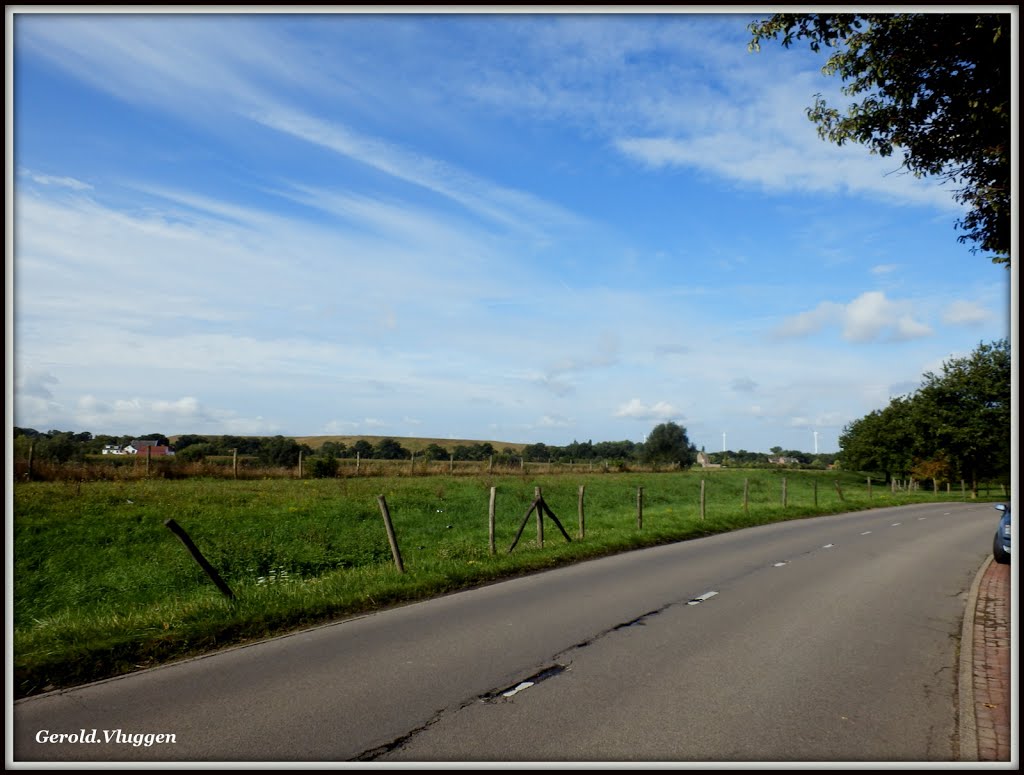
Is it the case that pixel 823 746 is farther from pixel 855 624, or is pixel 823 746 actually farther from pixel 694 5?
pixel 694 5

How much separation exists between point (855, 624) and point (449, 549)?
8.46 metres

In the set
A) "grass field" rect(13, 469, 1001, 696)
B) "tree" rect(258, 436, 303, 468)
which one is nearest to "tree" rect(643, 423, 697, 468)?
"tree" rect(258, 436, 303, 468)

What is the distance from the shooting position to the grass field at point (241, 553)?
8117 millimetres

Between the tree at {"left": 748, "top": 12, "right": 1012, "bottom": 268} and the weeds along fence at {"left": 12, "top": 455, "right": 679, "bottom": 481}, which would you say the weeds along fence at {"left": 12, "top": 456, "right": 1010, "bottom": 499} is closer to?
the weeds along fence at {"left": 12, "top": 455, "right": 679, "bottom": 481}

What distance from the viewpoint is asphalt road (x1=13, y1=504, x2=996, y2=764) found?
16.9 ft

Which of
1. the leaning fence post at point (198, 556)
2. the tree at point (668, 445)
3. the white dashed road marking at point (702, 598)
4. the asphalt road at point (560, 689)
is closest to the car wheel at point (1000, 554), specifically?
the asphalt road at point (560, 689)

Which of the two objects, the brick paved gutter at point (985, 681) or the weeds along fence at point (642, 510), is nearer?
the brick paved gutter at point (985, 681)

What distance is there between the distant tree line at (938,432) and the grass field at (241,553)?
16.5 meters

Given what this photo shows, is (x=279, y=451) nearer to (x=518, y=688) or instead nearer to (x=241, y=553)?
(x=241, y=553)

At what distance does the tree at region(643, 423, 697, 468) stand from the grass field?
61.7 metres

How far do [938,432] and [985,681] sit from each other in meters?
50.9

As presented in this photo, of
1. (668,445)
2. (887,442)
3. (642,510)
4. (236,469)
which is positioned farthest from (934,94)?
(668,445)

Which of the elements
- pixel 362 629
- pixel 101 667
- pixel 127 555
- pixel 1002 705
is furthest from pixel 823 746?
pixel 127 555

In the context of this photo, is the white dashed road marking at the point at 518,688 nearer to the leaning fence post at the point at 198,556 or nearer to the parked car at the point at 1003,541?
the leaning fence post at the point at 198,556
